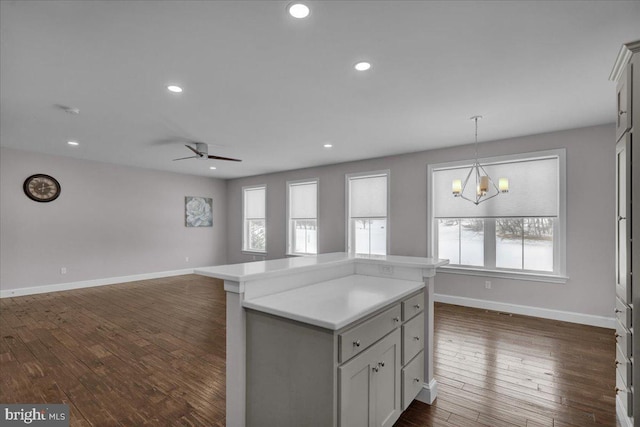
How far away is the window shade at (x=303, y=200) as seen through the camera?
715 cm

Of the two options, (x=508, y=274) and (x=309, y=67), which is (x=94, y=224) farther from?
(x=508, y=274)

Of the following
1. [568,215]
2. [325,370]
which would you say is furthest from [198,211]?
[568,215]

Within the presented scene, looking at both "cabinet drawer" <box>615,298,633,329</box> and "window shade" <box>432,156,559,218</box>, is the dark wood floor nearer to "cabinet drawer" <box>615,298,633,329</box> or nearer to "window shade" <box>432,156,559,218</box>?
"cabinet drawer" <box>615,298,633,329</box>

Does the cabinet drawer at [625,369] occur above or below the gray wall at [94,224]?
below

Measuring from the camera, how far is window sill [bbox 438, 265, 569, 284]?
4362mm

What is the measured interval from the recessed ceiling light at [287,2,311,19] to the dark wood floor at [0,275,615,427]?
110 inches

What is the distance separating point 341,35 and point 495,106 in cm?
226

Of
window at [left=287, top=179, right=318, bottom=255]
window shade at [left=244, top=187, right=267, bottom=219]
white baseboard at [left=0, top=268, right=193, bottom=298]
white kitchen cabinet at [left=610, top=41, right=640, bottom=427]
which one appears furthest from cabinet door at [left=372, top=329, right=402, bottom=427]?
white baseboard at [left=0, top=268, right=193, bottom=298]

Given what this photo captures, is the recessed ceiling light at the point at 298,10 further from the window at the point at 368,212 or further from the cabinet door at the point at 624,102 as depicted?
the window at the point at 368,212

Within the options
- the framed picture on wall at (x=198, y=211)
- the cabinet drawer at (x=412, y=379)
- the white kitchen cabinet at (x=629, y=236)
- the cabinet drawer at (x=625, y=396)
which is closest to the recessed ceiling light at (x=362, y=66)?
the white kitchen cabinet at (x=629, y=236)

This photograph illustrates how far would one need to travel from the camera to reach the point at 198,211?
8469mm

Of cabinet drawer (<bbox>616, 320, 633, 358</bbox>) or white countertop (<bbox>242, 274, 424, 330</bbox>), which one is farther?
cabinet drawer (<bbox>616, 320, 633, 358</bbox>)

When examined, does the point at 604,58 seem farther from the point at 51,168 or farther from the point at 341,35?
the point at 51,168

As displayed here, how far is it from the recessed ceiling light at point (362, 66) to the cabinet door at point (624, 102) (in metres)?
1.73
